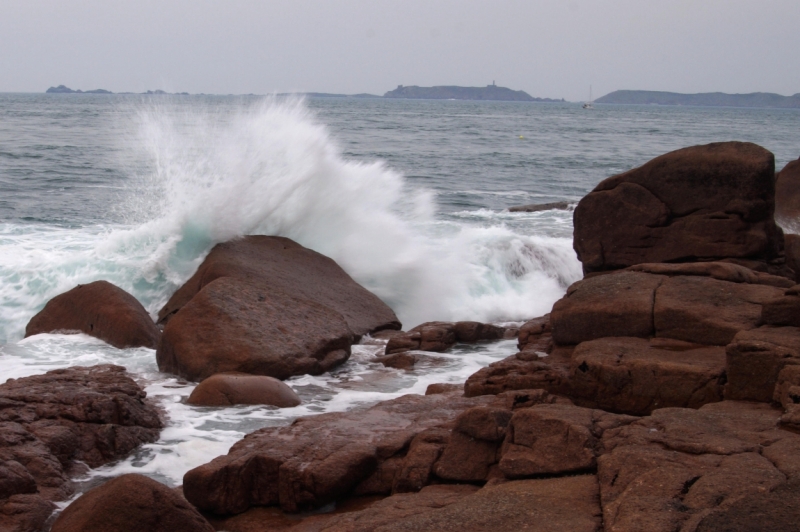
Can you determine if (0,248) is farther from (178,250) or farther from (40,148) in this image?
(40,148)

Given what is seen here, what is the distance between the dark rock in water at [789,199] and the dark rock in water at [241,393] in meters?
8.55

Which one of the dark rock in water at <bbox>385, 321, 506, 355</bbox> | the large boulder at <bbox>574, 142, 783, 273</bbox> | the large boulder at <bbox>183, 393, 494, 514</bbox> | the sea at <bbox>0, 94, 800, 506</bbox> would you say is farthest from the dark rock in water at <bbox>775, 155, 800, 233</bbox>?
the large boulder at <bbox>183, 393, 494, 514</bbox>

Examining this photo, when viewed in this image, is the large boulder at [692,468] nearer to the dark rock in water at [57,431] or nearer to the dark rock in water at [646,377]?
the dark rock in water at [646,377]

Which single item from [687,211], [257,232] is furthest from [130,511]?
[257,232]

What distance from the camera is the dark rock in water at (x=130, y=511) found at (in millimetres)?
3768

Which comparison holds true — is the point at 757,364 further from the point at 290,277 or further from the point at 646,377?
the point at 290,277

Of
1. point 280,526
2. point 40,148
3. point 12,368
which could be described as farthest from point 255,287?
point 40,148

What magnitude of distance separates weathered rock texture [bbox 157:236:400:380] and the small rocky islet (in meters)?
0.02

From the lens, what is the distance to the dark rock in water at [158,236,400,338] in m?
8.65

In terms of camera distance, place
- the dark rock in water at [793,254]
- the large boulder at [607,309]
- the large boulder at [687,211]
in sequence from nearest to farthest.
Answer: the large boulder at [607,309], the large boulder at [687,211], the dark rock in water at [793,254]

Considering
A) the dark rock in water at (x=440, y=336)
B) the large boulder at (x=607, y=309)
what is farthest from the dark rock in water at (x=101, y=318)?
the large boulder at (x=607, y=309)

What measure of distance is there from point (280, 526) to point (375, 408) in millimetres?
1452

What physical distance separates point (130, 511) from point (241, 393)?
2553mm

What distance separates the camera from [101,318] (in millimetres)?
8211
